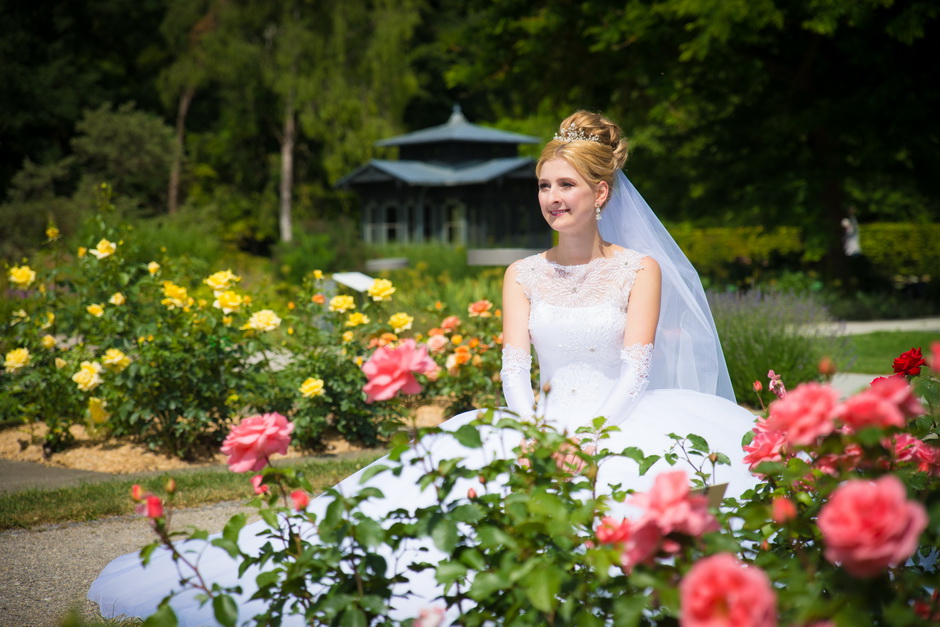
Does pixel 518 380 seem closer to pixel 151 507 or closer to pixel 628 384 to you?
pixel 628 384

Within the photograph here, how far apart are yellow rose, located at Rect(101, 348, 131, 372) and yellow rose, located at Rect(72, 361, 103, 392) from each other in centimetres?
8

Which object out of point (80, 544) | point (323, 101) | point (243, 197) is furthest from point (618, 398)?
point (243, 197)

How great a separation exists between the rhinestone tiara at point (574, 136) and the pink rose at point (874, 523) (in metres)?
2.75

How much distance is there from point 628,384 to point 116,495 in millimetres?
2987

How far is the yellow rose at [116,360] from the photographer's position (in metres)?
5.54

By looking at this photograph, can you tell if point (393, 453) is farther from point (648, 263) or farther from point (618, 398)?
point (648, 263)

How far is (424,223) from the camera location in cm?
2752

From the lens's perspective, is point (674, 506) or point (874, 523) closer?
point (874, 523)

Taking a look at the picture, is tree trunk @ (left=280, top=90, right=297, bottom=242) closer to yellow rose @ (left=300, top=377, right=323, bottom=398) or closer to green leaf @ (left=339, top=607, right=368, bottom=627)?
yellow rose @ (left=300, top=377, right=323, bottom=398)

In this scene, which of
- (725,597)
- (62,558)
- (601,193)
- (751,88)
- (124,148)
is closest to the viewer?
(725,597)

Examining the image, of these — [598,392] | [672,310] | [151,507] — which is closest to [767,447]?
[151,507]

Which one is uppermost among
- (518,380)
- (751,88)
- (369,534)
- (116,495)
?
(751,88)

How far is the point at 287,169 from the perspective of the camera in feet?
104

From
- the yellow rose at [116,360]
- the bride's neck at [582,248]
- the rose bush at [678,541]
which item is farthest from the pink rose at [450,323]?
the rose bush at [678,541]
